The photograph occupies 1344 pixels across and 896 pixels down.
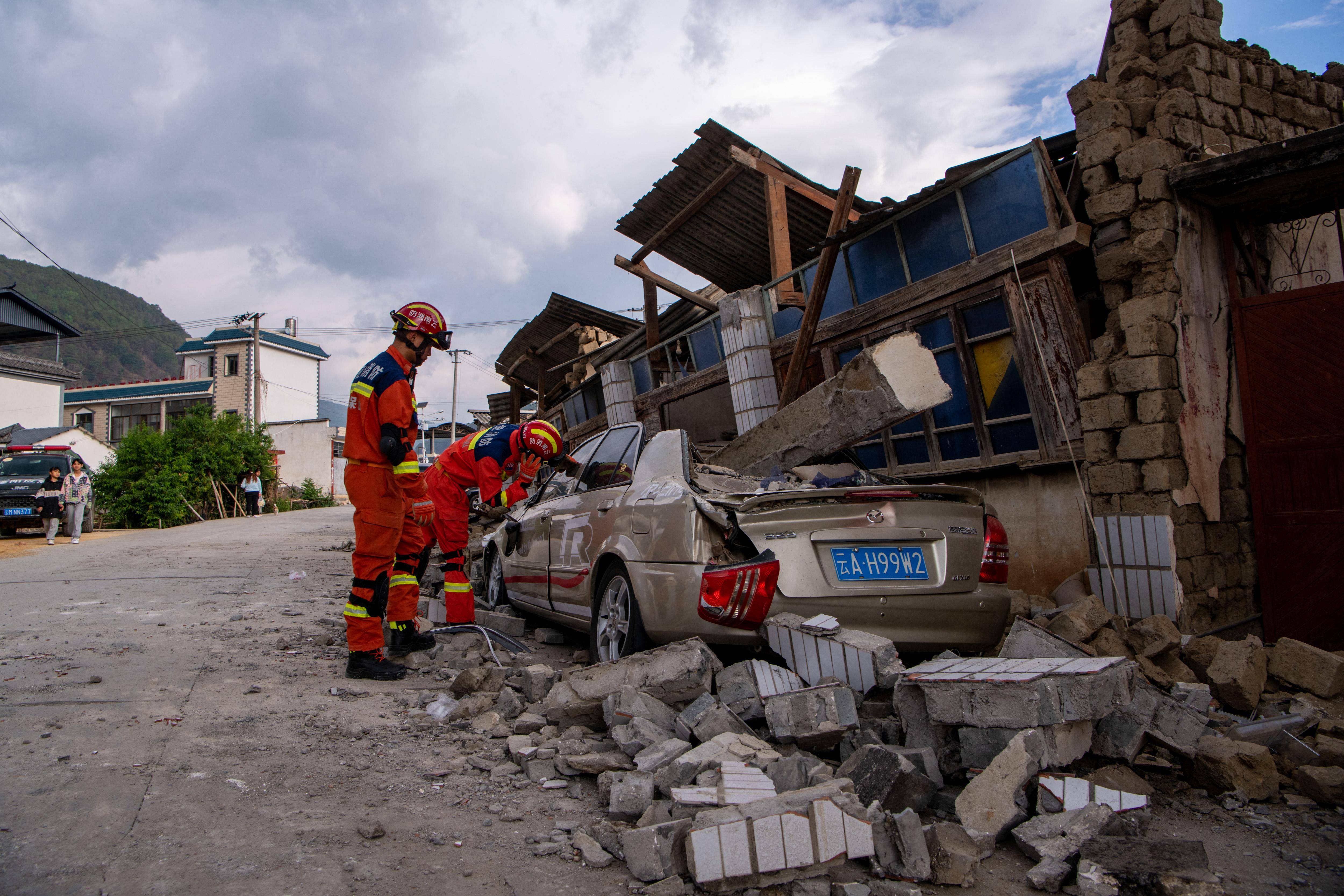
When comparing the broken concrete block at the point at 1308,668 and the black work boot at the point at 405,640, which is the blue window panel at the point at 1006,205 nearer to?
the broken concrete block at the point at 1308,668

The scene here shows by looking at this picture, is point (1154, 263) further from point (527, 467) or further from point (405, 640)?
point (405, 640)

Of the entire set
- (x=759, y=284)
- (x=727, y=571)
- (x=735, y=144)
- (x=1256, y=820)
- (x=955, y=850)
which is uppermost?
(x=735, y=144)

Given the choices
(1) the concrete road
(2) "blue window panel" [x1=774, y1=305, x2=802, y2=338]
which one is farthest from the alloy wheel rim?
(2) "blue window panel" [x1=774, y1=305, x2=802, y2=338]

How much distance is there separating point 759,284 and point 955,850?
9.43 m

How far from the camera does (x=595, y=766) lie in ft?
9.36

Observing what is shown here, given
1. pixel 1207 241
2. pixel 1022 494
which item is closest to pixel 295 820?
pixel 1022 494

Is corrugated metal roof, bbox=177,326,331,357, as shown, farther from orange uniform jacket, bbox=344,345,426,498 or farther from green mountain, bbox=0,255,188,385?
orange uniform jacket, bbox=344,345,426,498

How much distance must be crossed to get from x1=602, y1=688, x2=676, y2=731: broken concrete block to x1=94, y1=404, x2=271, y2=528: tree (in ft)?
77.3

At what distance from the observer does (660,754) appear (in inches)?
110

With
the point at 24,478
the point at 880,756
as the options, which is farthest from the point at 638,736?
the point at 24,478

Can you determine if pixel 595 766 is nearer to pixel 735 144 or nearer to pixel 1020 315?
pixel 1020 315

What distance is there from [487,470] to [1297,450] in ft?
18.0

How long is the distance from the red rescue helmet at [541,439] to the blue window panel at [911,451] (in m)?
3.41

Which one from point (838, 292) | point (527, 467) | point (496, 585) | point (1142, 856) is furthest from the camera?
point (838, 292)
